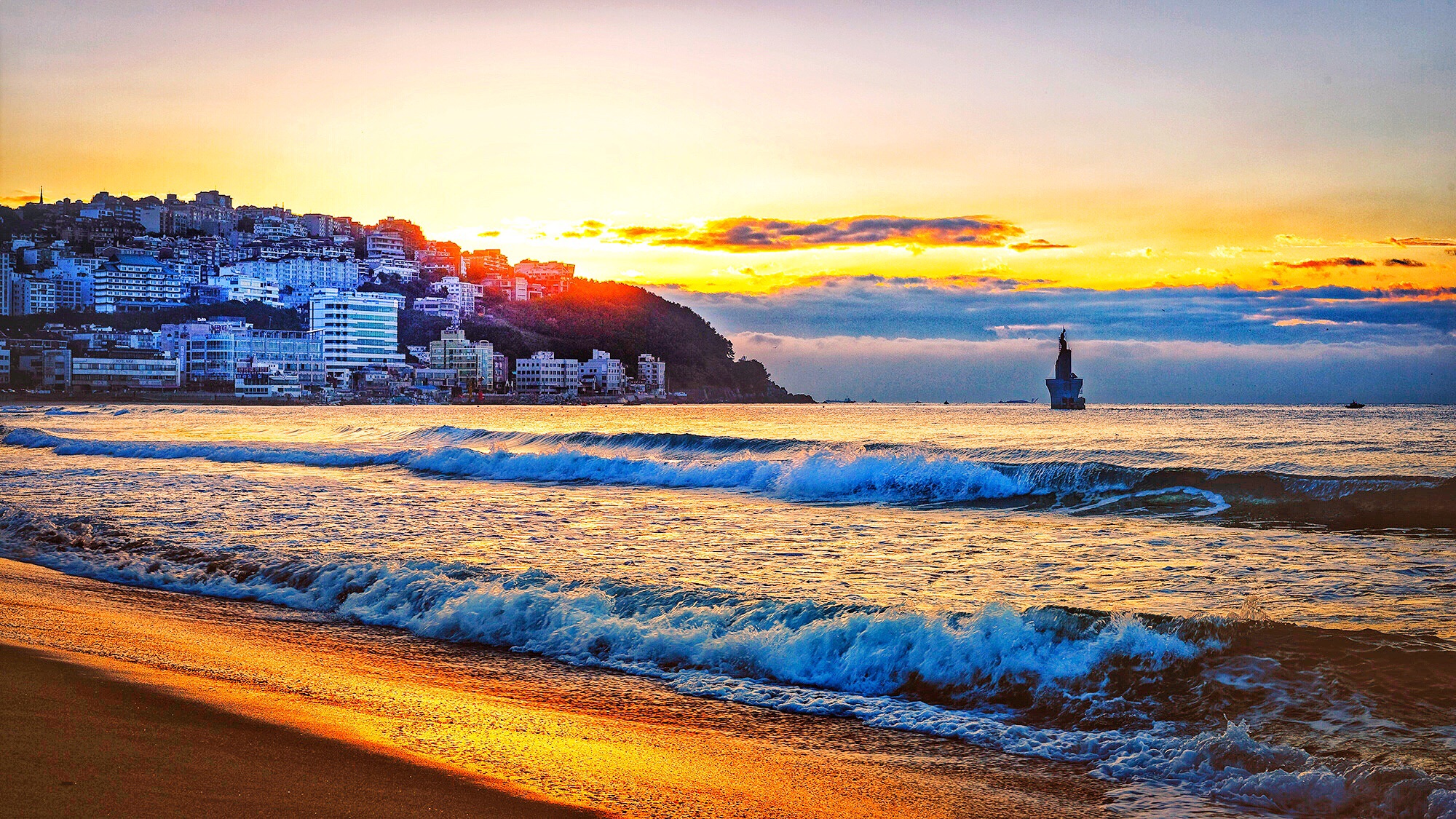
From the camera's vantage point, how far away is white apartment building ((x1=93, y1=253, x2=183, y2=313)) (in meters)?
152

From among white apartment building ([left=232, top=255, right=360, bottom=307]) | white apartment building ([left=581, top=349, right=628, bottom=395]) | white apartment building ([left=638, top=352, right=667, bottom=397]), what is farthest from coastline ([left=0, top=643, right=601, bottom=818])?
white apartment building ([left=232, top=255, right=360, bottom=307])

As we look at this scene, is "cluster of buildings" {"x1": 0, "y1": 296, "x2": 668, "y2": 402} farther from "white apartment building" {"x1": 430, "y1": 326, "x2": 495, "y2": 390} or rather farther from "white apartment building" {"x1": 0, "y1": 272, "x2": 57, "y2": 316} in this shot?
"white apartment building" {"x1": 0, "y1": 272, "x2": 57, "y2": 316}

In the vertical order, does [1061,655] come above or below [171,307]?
below

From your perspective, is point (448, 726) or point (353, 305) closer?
point (448, 726)

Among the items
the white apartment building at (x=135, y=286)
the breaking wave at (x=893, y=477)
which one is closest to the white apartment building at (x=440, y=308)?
the white apartment building at (x=135, y=286)

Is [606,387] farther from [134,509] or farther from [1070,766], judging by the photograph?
[1070,766]

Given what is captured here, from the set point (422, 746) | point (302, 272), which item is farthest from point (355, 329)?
Result: point (422, 746)

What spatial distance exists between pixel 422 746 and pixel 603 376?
14878cm

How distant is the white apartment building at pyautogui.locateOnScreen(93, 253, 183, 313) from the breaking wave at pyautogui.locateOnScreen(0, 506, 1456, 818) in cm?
Answer: 16919

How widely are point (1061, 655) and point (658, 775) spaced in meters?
3.34

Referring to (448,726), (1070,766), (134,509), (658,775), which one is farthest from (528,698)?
(134,509)

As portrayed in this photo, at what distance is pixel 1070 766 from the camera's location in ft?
16.8

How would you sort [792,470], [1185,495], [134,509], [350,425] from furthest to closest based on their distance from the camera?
[350,425], [792,470], [1185,495], [134,509]

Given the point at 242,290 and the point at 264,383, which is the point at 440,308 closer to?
the point at 242,290
